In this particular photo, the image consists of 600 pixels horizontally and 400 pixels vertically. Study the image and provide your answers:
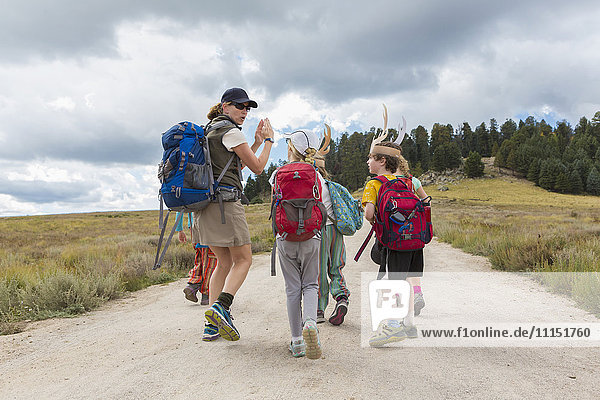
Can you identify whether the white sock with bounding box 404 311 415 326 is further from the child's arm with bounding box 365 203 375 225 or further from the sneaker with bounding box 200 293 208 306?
the sneaker with bounding box 200 293 208 306

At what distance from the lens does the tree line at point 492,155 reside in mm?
97312

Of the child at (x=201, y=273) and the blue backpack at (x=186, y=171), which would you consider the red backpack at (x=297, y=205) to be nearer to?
the blue backpack at (x=186, y=171)

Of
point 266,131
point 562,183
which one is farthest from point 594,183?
point 266,131

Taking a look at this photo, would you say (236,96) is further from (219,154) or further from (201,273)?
(201,273)

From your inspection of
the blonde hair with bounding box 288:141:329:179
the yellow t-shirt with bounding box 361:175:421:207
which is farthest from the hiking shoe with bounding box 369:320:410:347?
the blonde hair with bounding box 288:141:329:179

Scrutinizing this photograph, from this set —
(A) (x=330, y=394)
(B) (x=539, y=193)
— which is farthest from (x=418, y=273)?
(B) (x=539, y=193)

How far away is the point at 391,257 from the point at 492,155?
14601cm

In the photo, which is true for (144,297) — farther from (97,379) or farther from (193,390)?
(193,390)

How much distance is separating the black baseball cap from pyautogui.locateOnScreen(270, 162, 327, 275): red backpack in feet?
2.98

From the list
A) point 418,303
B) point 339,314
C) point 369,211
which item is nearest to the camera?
point 369,211

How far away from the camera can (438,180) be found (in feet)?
358

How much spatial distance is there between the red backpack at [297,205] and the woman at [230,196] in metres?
0.40

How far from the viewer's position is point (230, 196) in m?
3.61

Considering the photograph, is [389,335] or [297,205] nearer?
[297,205]
